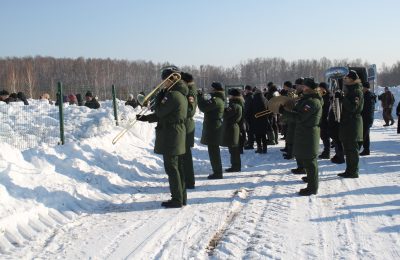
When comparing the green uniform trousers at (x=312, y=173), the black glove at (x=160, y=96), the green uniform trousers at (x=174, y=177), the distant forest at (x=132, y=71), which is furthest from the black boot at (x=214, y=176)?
the distant forest at (x=132, y=71)

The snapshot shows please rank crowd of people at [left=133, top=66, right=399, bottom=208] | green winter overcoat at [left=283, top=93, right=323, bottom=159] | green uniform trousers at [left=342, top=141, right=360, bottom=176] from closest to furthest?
crowd of people at [left=133, top=66, right=399, bottom=208] → green winter overcoat at [left=283, top=93, right=323, bottom=159] → green uniform trousers at [left=342, top=141, right=360, bottom=176]

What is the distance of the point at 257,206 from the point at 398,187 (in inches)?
103

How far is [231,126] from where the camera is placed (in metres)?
9.13

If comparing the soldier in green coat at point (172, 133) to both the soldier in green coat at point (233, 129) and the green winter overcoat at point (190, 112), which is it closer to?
the green winter overcoat at point (190, 112)

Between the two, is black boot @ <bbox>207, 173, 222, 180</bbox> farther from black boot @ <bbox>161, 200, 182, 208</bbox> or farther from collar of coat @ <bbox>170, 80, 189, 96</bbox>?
collar of coat @ <bbox>170, 80, 189, 96</bbox>

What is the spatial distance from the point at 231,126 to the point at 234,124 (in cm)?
9

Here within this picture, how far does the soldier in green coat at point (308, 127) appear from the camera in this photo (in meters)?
6.84

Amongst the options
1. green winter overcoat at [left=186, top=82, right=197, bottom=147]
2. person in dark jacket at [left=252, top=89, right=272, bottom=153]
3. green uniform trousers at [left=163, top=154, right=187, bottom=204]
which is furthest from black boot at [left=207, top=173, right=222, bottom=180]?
person in dark jacket at [left=252, top=89, right=272, bottom=153]

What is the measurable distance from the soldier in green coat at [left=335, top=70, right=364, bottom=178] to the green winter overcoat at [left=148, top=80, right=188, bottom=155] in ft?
10.5

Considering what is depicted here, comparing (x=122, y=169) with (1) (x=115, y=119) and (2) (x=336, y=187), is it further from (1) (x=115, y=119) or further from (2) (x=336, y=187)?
(1) (x=115, y=119)

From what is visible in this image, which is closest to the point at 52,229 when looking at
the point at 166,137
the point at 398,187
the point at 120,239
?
the point at 120,239

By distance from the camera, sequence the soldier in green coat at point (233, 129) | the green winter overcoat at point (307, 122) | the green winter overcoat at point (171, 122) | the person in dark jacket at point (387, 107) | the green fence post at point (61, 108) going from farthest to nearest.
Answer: the person in dark jacket at point (387, 107)
the green fence post at point (61, 108)
the soldier in green coat at point (233, 129)
the green winter overcoat at point (307, 122)
the green winter overcoat at point (171, 122)

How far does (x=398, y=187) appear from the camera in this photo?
7.41m

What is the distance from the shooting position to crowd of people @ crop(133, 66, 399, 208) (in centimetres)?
640
